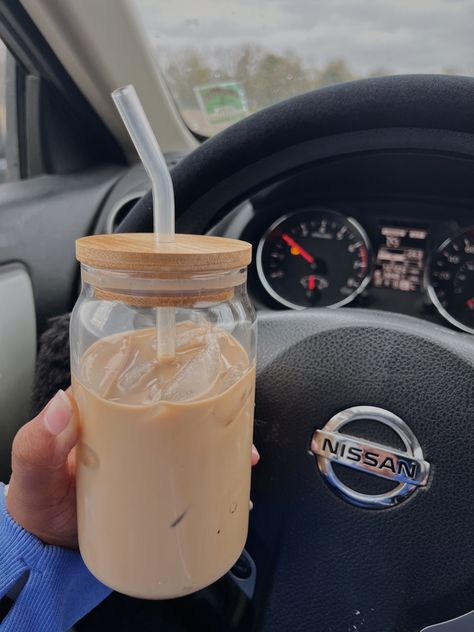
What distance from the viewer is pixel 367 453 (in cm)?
62

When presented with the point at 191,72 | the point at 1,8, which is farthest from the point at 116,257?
the point at 191,72

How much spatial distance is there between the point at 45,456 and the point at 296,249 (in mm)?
904

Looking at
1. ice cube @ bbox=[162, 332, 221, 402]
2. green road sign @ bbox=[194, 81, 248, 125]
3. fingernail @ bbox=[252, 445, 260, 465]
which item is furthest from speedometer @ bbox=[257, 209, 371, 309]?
ice cube @ bbox=[162, 332, 221, 402]

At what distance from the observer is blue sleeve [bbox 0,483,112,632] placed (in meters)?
0.61

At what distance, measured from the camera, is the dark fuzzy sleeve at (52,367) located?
79 cm

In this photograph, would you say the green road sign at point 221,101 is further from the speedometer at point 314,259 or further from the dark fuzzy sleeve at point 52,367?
the dark fuzzy sleeve at point 52,367

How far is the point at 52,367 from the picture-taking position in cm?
80

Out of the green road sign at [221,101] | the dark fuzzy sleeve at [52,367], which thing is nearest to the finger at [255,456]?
the dark fuzzy sleeve at [52,367]

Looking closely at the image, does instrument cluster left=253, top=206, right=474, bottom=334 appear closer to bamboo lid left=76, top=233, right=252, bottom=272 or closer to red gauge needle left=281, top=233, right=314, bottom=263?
red gauge needle left=281, top=233, right=314, bottom=263

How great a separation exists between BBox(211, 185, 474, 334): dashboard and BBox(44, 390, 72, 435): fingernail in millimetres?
705

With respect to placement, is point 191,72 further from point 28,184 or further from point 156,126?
point 28,184

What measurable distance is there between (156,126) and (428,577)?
1.36m

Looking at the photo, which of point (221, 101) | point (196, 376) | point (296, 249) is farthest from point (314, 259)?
point (196, 376)

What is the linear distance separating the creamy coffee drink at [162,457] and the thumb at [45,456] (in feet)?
0.05
